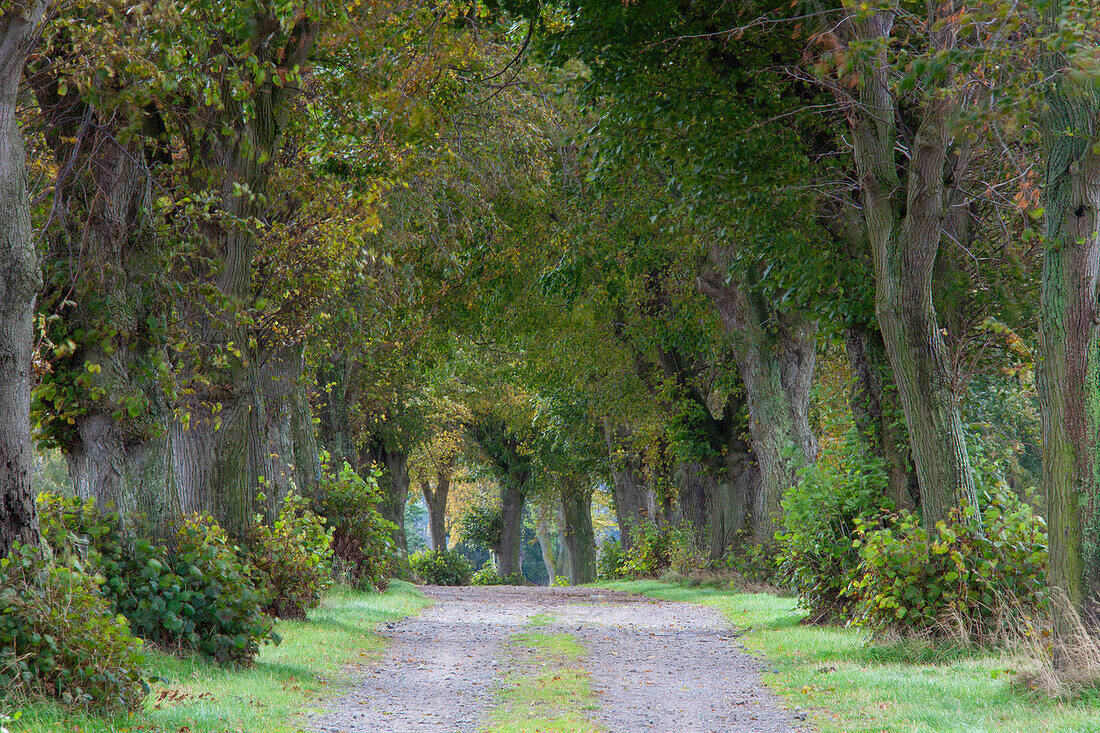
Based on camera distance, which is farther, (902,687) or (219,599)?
(219,599)

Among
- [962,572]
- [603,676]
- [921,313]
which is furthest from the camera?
[921,313]

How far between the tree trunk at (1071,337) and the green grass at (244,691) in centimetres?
561

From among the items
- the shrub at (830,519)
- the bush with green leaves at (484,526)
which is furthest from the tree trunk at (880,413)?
the bush with green leaves at (484,526)

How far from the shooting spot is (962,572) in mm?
9109

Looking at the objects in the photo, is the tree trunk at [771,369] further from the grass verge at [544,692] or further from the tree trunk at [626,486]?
the tree trunk at [626,486]

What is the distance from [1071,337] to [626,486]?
77.4 feet

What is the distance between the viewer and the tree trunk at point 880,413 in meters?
11.1

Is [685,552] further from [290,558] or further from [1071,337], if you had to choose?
[1071,337]

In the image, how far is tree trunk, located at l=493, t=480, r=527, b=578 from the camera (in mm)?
38344

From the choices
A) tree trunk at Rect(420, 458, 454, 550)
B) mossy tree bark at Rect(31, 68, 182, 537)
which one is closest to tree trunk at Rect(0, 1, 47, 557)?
mossy tree bark at Rect(31, 68, 182, 537)

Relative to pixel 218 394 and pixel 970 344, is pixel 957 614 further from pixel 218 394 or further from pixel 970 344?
pixel 218 394

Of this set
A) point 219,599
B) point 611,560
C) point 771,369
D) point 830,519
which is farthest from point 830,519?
point 611,560

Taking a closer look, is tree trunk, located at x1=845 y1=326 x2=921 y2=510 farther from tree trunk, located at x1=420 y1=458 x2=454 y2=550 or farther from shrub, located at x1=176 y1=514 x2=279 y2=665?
tree trunk, located at x1=420 y1=458 x2=454 y2=550

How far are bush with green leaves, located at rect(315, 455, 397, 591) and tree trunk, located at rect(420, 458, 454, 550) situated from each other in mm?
19754
